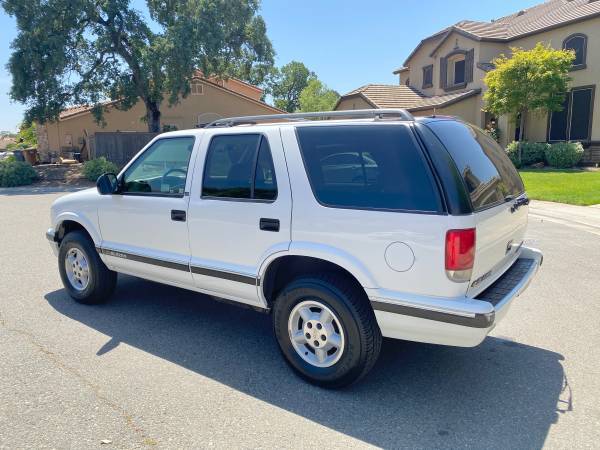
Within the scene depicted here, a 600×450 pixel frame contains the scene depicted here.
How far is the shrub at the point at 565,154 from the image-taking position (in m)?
18.4

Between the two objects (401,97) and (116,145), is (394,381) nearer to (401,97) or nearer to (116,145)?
(116,145)

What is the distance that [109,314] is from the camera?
4.75 metres

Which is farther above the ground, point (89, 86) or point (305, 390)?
point (89, 86)

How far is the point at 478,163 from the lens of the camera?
326 centimetres

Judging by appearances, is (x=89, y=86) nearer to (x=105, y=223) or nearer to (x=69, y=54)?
(x=69, y=54)

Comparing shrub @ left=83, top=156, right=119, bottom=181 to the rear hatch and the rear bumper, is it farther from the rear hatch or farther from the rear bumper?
the rear bumper

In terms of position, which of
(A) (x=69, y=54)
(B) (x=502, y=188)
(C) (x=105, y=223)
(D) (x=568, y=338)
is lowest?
(D) (x=568, y=338)

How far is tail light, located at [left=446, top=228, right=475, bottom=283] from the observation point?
2.73 metres

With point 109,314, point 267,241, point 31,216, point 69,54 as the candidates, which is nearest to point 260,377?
point 267,241

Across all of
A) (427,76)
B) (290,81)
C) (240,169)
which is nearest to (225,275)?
(240,169)

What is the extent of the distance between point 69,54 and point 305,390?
2269 cm

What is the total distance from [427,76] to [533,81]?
1074 cm

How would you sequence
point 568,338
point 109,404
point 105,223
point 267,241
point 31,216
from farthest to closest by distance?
point 31,216, point 105,223, point 568,338, point 267,241, point 109,404

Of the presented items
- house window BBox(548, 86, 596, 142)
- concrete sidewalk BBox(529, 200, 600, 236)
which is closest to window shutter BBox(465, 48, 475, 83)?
house window BBox(548, 86, 596, 142)
